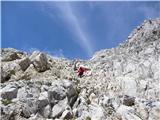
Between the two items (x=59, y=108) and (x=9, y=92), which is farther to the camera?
(x=9, y=92)

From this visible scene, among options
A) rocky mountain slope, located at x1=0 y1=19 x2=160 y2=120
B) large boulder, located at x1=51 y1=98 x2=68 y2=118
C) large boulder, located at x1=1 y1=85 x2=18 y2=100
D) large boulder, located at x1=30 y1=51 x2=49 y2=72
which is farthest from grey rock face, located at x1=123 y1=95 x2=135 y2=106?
large boulder, located at x1=30 y1=51 x2=49 y2=72

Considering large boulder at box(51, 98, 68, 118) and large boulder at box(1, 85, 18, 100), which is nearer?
large boulder at box(51, 98, 68, 118)

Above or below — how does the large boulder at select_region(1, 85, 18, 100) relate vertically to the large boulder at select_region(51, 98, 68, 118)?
above

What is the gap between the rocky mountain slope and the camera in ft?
118

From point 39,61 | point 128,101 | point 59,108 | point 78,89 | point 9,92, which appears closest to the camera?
point 59,108

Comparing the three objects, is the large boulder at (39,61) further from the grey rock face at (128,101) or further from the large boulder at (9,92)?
the grey rock face at (128,101)

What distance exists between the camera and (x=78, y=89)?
4131 cm

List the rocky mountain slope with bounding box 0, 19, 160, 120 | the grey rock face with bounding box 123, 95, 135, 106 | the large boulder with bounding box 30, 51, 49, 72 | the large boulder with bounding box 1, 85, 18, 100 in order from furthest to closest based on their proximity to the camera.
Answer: the large boulder with bounding box 30, 51, 49, 72 < the grey rock face with bounding box 123, 95, 135, 106 < the large boulder with bounding box 1, 85, 18, 100 < the rocky mountain slope with bounding box 0, 19, 160, 120

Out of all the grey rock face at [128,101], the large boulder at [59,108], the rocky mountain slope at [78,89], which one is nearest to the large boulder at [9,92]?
the rocky mountain slope at [78,89]

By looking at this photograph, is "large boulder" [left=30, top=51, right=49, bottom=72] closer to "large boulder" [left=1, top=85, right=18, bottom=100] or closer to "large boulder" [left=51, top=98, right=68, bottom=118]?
"large boulder" [left=1, top=85, right=18, bottom=100]

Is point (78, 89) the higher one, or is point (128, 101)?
point (78, 89)

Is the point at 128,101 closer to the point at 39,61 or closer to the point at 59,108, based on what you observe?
the point at 59,108

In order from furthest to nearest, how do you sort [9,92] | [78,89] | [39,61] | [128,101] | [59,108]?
[39,61], [78,89], [128,101], [9,92], [59,108]

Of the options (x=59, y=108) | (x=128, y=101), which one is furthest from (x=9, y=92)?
(x=128, y=101)
